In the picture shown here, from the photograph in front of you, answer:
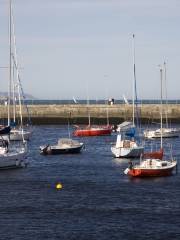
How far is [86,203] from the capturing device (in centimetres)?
5181

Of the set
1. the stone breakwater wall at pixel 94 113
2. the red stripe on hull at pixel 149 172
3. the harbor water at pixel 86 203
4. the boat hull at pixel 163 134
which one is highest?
the stone breakwater wall at pixel 94 113

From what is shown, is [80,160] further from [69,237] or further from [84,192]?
[69,237]

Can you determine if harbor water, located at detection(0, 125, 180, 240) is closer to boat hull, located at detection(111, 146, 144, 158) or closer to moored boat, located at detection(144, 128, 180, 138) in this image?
boat hull, located at detection(111, 146, 144, 158)

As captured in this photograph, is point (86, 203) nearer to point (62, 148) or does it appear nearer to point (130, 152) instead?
point (130, 152)

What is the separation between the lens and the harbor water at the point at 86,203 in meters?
43.4

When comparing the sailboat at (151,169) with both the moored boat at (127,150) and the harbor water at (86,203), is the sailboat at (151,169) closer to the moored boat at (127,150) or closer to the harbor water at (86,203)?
the harbor water at (86,203)

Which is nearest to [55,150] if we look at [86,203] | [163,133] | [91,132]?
[163,133]

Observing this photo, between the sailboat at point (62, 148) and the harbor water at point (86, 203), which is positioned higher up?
the sailboat at point (62, 148)

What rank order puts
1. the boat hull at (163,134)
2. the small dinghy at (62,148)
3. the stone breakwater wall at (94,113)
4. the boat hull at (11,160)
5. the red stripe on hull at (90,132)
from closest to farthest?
the boat hull at (11,160), the small dinghy at (62,148), the boat hull at (163,134), the red stripe on hull at (90,132), the stone breakwater wall at (94,113)

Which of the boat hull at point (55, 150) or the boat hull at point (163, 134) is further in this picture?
the boat hull at point (163, 134)

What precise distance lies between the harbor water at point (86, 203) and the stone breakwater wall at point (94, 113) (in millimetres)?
69413

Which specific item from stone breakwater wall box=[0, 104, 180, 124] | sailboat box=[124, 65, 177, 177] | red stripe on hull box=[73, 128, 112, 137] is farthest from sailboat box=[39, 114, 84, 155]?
stone breakwater wall box=[0, 104, 180, 124]

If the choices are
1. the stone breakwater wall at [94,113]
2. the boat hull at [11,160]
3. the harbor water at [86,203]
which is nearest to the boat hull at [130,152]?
the harbor water at [86,203]

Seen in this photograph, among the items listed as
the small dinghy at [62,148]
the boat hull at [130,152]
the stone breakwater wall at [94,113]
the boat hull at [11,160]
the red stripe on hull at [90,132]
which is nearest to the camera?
the boat hull at [11,160]
